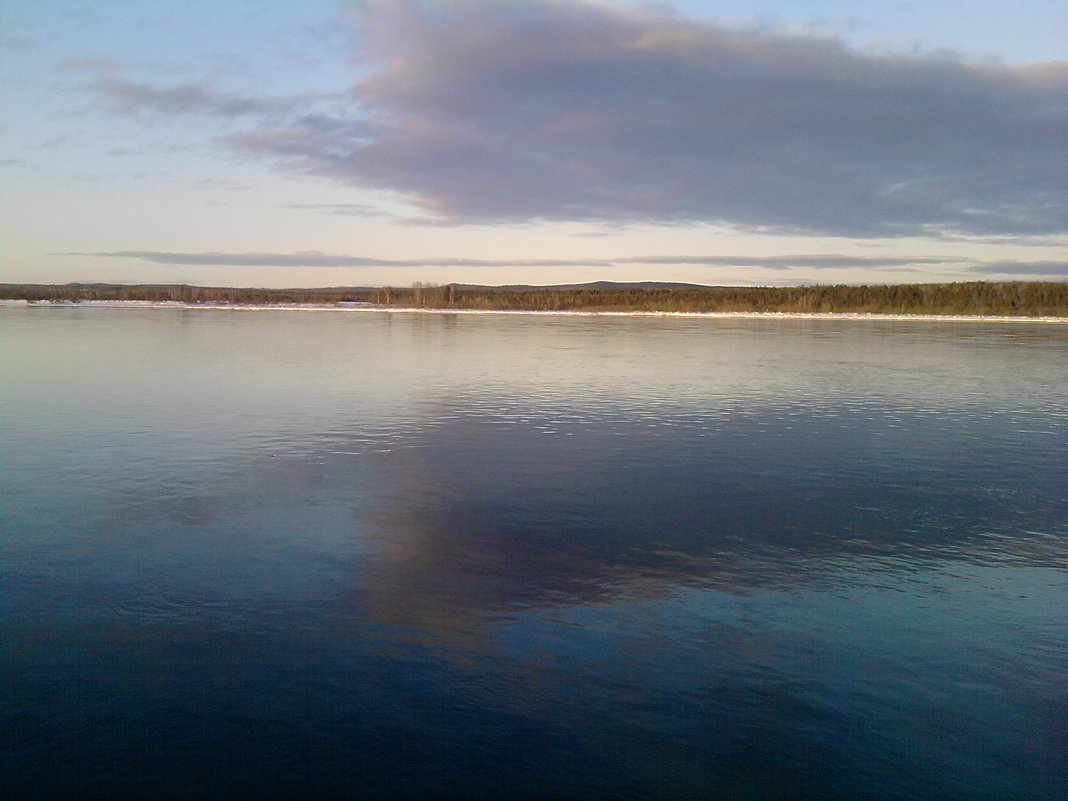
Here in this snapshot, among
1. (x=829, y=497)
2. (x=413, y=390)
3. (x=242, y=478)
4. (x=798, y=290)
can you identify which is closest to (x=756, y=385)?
(x=413, y=390)

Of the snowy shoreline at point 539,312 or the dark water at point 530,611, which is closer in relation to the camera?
the dark water at point 530,611

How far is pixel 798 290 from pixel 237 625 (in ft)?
553

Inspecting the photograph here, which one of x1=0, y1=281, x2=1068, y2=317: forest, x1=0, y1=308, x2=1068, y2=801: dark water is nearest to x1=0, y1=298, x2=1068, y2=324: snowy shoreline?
x1=0, y1=281, x2=1068, y2=317: forest

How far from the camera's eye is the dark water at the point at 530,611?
620 cm

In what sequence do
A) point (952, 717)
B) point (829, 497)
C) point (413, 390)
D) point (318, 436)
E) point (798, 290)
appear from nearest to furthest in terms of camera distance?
point (952, 717), point (829, 497), point (318, 436), point (413, 390), point (798, 290)

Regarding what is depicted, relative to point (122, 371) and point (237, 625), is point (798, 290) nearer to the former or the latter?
point (122, 371)

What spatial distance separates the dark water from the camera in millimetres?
6195

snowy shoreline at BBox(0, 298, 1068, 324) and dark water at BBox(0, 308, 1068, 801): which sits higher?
snowy shoreline at BBox(0, 298, 1068, 324)

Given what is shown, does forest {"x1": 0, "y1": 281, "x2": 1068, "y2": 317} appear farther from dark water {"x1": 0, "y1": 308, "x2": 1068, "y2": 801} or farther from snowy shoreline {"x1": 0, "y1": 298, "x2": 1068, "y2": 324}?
dark water {"x1": 0, "y1": 308, "x2": 1068, "y2": 801}

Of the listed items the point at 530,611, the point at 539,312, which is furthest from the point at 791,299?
the point at 530,611

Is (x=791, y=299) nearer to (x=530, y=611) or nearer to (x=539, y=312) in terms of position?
(x=539, y=312)

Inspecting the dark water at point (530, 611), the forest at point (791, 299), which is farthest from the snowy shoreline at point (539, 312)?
the dark water at point (530, 611)

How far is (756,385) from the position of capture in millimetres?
28109

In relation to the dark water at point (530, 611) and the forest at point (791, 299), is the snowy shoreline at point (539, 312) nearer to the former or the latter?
the forest at point (791, 299)
